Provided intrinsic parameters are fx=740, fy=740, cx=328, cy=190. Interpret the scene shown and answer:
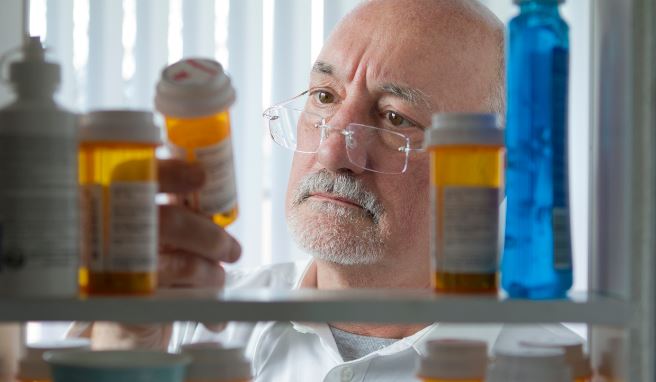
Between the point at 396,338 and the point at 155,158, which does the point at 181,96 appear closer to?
the point at 155,158

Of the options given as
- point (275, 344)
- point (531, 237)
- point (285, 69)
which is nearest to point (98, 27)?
point (285, 69)

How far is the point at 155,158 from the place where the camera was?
698 mm

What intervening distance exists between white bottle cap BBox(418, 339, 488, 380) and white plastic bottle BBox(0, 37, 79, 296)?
34 cm

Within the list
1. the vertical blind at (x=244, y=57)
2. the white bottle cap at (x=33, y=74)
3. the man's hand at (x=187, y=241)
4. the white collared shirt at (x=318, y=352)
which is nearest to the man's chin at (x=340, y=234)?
the white collared shirt at (x=318, y=352)

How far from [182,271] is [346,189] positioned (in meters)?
0.69

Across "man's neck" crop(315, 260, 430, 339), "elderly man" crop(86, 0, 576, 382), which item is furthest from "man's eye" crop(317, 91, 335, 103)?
"man's neck" crop(315, 260, 430, 339)

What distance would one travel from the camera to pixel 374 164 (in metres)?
1.49

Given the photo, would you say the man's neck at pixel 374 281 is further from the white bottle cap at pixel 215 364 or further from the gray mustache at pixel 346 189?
the white bottle cap at pixel 215 364

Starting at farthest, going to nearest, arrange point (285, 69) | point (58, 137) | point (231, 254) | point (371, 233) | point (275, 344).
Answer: point (285, 69), point (275, 344), point (371, 233), point (231, 254), point (58, 137)

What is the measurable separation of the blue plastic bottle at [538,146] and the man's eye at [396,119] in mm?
812

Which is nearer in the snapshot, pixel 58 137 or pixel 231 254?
pixel 58 137

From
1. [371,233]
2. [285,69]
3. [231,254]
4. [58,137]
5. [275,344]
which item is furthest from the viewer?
[285,69]

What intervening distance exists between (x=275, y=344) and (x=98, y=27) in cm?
147

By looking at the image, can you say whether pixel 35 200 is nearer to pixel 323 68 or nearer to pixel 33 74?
pixel 33 74
